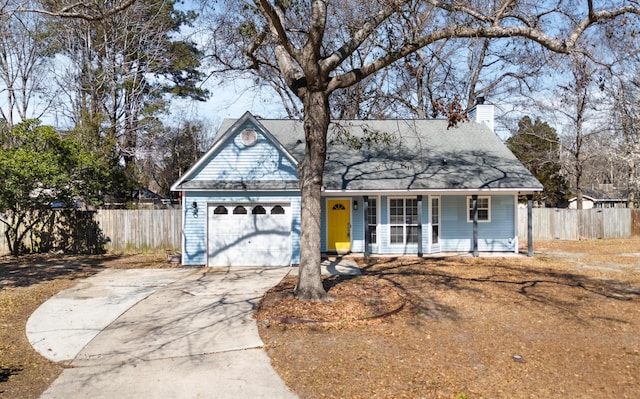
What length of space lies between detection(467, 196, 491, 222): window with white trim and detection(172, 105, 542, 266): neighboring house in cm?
4

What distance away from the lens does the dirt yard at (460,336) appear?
539cm

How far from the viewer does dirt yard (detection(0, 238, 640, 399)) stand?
17.8 ft

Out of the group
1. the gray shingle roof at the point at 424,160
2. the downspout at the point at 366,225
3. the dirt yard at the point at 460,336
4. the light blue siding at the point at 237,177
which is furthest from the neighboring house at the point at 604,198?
the light blue siding at the point at 237,177

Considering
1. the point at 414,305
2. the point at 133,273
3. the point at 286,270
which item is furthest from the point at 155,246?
the point at 414,305

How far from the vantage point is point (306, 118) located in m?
9.21

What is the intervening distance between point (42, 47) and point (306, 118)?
22.5m

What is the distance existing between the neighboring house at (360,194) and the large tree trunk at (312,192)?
403 cm

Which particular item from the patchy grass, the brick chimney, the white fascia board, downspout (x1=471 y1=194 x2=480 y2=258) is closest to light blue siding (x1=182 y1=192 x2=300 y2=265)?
the patchy grass

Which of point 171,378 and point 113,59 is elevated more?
point 113,59

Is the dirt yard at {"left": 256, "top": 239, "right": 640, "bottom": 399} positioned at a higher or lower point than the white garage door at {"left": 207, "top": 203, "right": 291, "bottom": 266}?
lower

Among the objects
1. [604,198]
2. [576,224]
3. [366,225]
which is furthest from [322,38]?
[604,198]

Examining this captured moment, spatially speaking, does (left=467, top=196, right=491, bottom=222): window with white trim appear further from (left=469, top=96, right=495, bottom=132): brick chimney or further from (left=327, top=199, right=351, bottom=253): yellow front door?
(left=469, top=96, right=495, bottom=132): brick chimney

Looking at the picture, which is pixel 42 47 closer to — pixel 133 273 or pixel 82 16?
pixel 133 273

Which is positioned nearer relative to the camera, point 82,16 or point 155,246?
point 82,16
